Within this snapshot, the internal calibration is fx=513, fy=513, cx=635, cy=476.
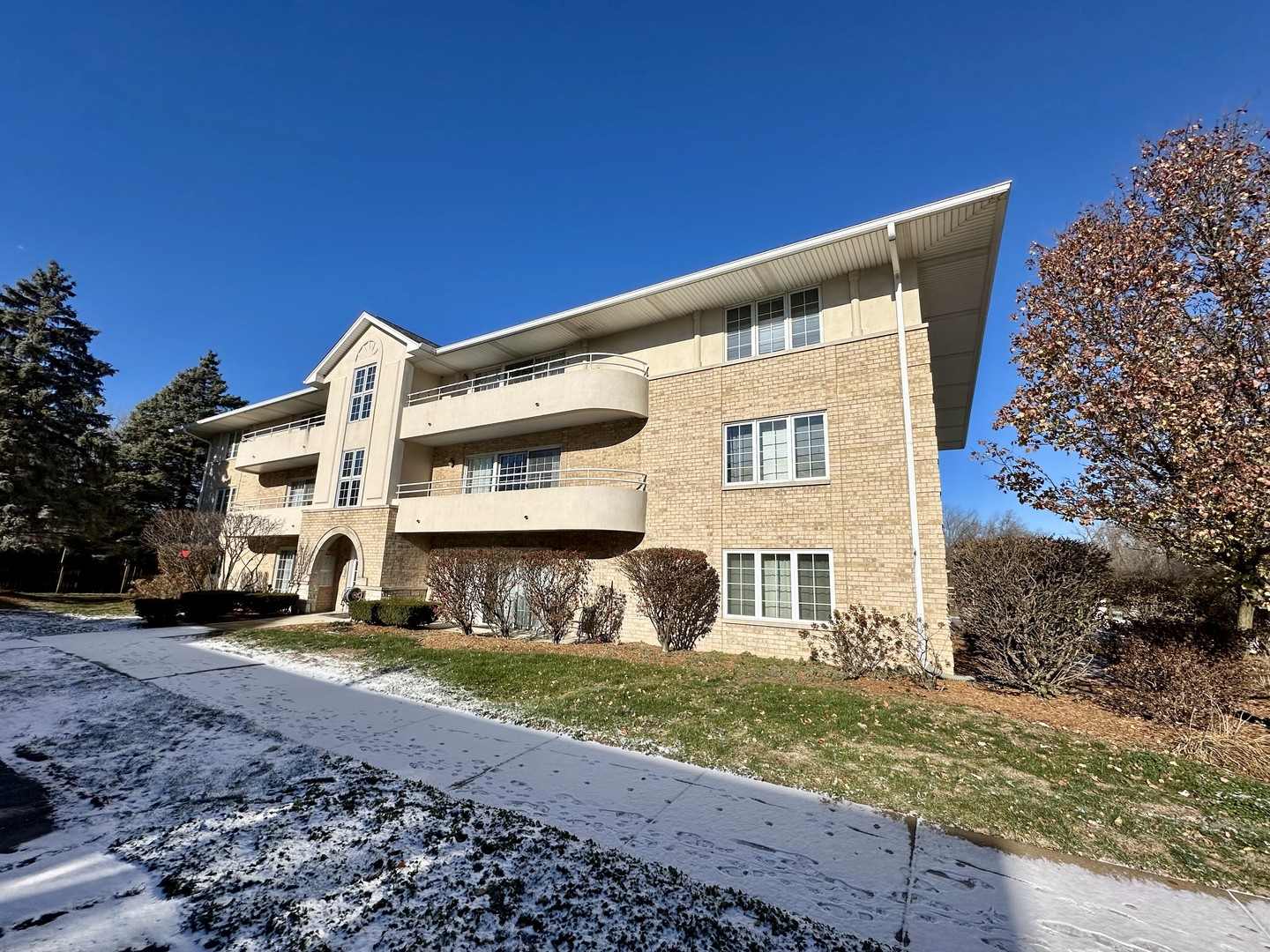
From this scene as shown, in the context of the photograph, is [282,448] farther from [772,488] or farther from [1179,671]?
[1179,671]

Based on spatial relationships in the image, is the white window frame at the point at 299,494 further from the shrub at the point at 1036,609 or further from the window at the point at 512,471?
the shrub at the point at 1036,609

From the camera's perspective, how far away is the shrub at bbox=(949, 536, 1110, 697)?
28.1 feet

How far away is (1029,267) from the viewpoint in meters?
9.84

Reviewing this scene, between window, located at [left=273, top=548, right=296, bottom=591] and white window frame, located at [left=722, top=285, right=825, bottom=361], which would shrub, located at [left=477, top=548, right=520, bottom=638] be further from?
window, located at [left=273, top=548, right=296, bottom=591]

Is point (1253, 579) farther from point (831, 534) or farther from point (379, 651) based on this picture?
point (379, 651)

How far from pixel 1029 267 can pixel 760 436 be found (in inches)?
248

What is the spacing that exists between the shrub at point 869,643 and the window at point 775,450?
3.35 metres

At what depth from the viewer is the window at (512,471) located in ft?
55.7

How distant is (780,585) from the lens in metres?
12.3

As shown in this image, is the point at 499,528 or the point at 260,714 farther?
the point at 499,528

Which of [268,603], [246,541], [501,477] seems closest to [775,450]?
[501,477]

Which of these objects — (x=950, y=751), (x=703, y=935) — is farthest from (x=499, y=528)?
(x=703, y=935)

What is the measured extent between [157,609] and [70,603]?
11.6m

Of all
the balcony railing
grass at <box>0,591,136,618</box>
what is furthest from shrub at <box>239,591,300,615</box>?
the balcony railing
